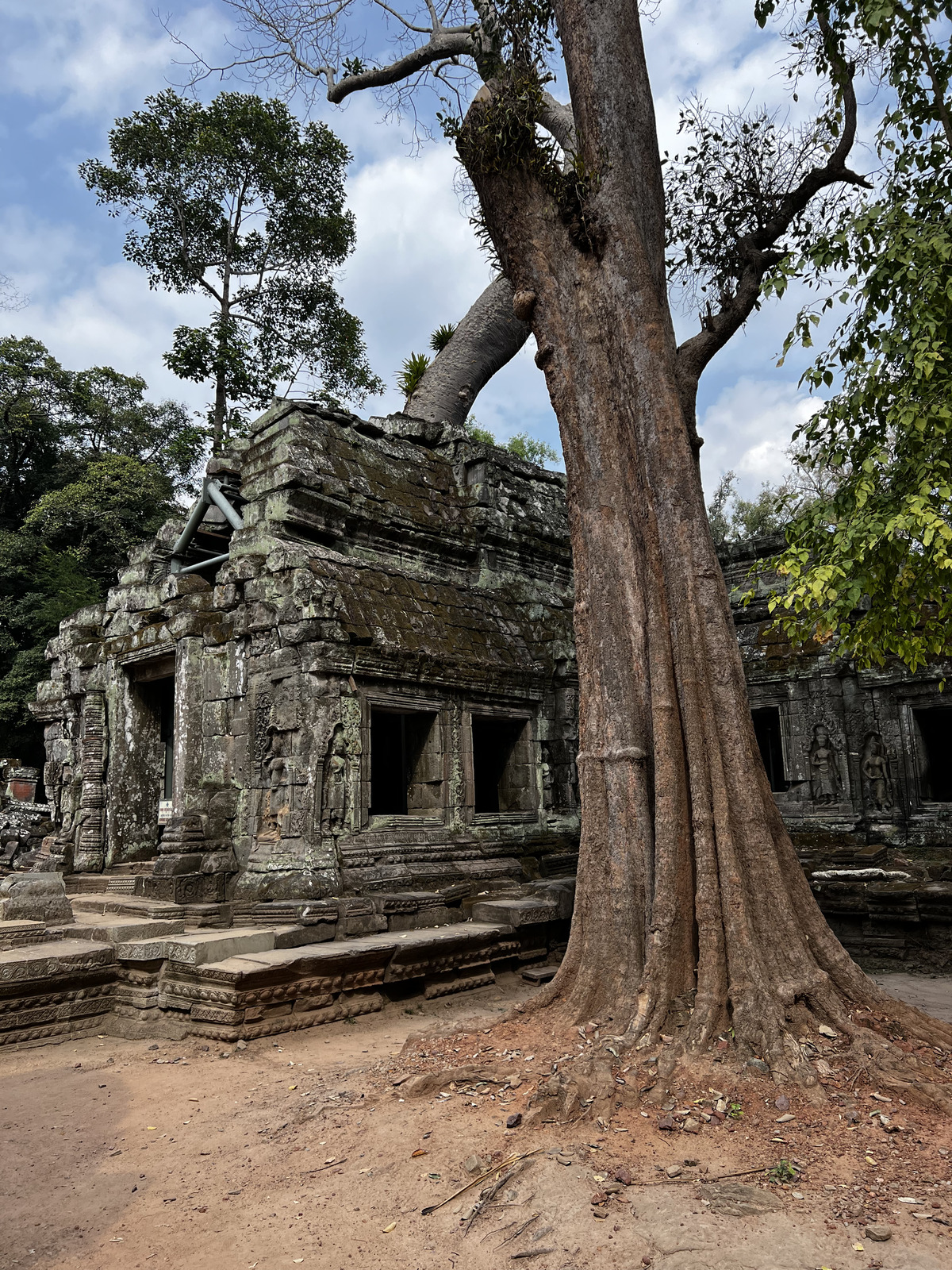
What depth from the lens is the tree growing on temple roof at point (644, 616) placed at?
14.2 ft

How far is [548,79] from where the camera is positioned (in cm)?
596

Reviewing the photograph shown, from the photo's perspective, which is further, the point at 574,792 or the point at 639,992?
the point at 574,792

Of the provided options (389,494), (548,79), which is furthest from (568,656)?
(548,79)

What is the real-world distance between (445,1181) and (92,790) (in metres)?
7.62

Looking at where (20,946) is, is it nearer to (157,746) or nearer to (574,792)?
(157,746)

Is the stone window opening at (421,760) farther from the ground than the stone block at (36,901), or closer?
farther from the ground

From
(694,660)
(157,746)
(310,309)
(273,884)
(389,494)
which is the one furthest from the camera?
(310,309)

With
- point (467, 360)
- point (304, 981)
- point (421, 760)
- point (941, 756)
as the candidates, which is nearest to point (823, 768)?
point (941, 756)

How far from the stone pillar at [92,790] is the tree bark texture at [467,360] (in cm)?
980

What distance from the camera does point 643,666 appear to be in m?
5.14

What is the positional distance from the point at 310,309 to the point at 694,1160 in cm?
2269

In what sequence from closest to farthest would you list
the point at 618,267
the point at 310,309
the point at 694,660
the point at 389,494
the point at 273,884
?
the point at 694,660, the point at 618,267, the point at 273,884, the point at 389,494, the point at 310,309

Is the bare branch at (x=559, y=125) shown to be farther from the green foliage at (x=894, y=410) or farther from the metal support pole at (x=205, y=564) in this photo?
the metal support pole at (x=205, y=564)

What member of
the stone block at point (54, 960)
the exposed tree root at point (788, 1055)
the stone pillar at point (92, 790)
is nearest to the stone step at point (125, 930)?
the stone block at point (54, 960)
